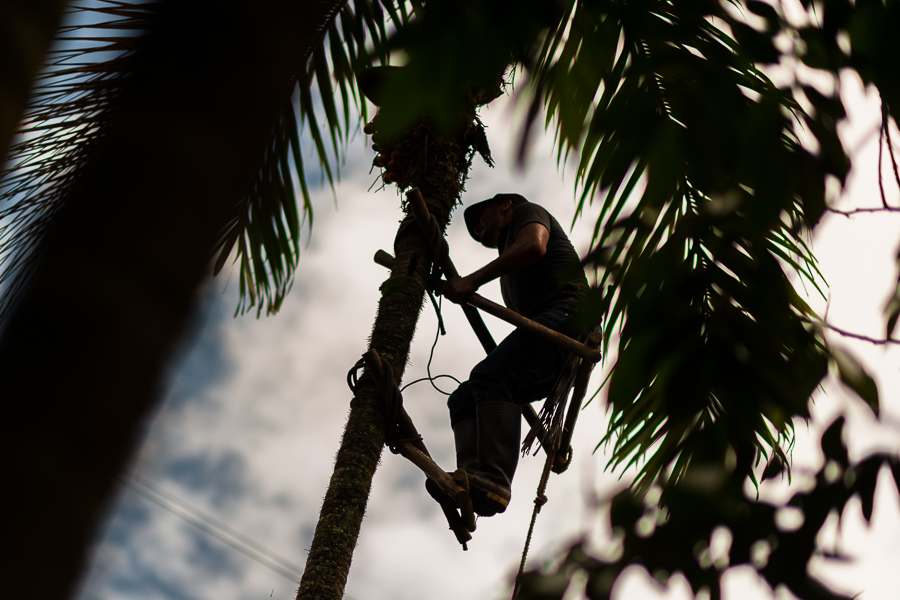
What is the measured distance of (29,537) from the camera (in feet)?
1.28

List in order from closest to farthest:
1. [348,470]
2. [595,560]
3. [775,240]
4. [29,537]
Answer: [29,537], [595,560], [348,470], [775,240]

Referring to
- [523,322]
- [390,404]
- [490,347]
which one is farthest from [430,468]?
[490,347]

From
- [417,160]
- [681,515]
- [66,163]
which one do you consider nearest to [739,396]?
[681,515]

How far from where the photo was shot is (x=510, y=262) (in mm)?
2783

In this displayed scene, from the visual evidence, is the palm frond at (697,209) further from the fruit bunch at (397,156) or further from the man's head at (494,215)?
the man's head at (494,215)

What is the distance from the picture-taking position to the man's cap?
329cm

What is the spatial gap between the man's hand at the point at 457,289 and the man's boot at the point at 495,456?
401 millimetres

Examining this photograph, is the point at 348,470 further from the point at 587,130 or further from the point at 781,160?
the point at 781,160

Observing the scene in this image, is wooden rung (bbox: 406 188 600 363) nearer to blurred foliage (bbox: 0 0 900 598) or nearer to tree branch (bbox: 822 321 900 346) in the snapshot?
blurred foliage (bbox: 0 0 900 598)

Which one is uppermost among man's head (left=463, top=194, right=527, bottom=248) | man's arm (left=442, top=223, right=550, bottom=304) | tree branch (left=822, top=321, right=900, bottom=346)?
man's head (left=463, top=194, right=527, bottom=248)

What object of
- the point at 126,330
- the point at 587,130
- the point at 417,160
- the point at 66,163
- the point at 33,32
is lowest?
the point at 126,330

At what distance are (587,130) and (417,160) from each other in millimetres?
879

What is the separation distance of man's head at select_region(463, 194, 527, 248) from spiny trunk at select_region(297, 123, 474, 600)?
39 cm

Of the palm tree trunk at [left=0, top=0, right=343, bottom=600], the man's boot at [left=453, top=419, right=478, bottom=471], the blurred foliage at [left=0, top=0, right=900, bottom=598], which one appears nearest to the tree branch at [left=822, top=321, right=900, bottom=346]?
the blurred foliage at [left=0, top=0, right=900, bottom=598]
